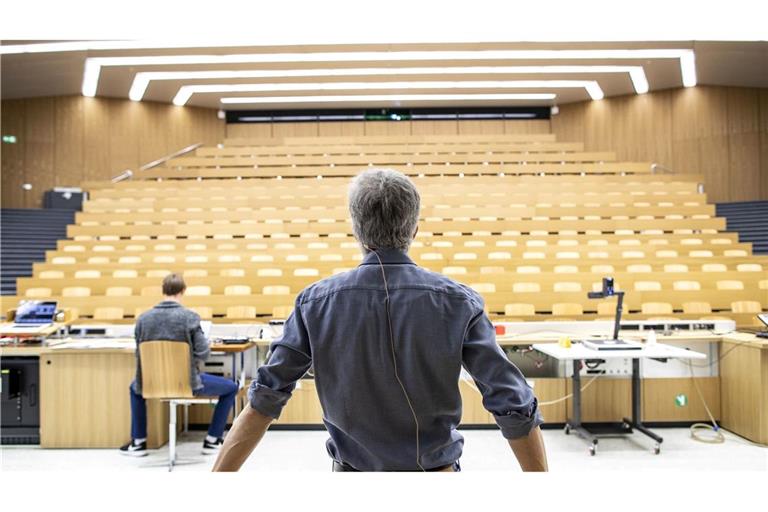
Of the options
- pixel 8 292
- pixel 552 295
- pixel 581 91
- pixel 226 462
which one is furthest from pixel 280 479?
pixel 581 91

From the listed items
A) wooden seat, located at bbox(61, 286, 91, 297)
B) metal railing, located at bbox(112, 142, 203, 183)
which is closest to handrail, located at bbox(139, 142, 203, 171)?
metal railing, located at bbox(112, 142, 203, 183)

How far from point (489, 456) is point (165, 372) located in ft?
5.93

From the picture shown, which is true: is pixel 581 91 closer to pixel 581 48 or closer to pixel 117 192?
pixel 581 48

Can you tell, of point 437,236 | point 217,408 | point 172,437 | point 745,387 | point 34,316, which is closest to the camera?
point 172,437

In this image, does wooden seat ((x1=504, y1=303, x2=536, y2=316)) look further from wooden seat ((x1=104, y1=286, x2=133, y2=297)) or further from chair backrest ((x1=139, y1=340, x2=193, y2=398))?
wooden seat ((x1=104, y1=286, x2=133, y2=297))

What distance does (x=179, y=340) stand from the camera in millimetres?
2789

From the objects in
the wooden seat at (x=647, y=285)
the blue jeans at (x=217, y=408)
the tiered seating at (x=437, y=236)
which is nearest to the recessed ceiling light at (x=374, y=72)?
the tiered seating at (x=437, y=236)

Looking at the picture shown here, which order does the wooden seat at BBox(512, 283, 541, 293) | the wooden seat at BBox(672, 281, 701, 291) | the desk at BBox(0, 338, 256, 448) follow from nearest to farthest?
the desk at BBox(0, 338, 256, 448)
the wooden seat at BBox(672, 281, 701, 291)
the wooden seat at BBox(512, 283, 541, 293)

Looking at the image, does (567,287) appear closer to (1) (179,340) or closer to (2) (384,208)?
(1) (179,340)

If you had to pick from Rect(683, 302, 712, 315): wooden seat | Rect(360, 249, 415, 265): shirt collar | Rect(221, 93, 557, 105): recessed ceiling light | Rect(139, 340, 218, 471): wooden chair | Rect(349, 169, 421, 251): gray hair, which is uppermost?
Rect(221, 93, 557, 105): recessed ceiling light

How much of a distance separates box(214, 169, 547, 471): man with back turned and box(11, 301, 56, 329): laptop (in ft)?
10.5

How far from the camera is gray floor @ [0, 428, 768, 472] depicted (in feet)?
9.05

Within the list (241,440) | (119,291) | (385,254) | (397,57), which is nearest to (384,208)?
(385,254)

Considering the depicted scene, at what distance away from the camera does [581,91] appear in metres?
10.2
